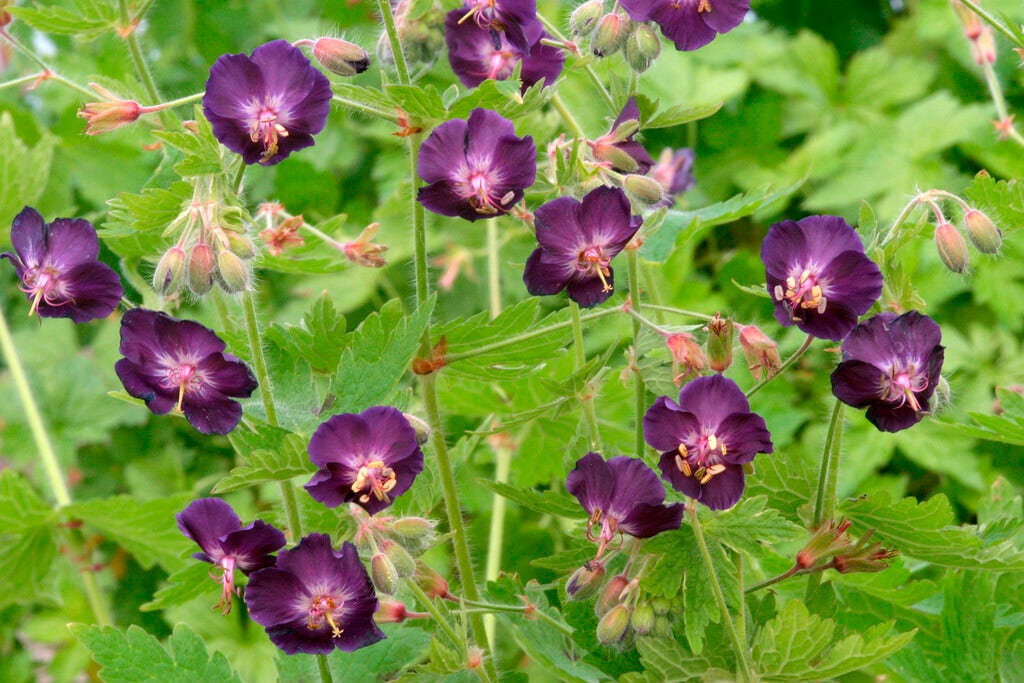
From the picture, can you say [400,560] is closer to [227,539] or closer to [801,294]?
[227,539]

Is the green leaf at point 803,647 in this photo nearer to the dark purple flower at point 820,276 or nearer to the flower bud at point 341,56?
the dark purple flower at point 820,276

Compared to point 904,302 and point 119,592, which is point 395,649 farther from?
point 119,592

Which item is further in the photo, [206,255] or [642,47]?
[642,47]

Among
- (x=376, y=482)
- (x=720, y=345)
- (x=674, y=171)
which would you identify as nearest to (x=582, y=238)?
(x=720, y=345)

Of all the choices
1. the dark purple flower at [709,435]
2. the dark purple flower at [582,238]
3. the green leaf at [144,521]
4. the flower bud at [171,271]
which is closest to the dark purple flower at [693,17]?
the dark purple flower at [582,238]

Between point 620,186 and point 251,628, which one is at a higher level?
point 251,628

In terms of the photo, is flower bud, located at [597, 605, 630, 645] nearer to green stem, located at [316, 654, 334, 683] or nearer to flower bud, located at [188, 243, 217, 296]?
green stem, located at [316, 654, 334, 683]

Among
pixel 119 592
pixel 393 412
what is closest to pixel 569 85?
pixel 119 592

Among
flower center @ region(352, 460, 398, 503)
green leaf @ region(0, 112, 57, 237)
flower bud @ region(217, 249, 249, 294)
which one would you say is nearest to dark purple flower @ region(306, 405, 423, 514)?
flower center @ region(352, 460, 398, 503)
